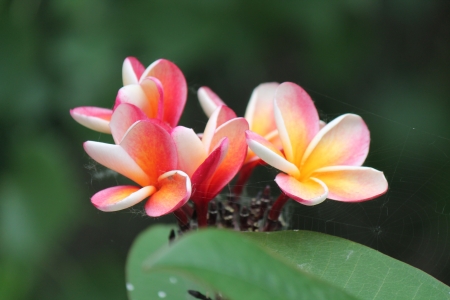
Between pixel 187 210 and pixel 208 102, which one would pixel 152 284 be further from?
pixel 208 102

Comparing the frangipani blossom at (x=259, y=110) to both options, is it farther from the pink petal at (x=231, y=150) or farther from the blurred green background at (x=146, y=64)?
the blurred green background at (x=146, y=64)

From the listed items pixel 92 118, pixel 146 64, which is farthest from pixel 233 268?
pixel 146 64

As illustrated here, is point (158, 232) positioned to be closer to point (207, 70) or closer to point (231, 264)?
point (207, 70)

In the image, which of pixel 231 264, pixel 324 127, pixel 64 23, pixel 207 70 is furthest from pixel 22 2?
pixel 231 264

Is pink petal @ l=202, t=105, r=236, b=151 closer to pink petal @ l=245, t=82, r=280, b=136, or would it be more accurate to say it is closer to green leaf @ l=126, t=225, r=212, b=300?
pink petal @ l=245, t=82, r=280, b=136

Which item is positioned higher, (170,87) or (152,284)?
(170,87)

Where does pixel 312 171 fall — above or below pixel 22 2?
below

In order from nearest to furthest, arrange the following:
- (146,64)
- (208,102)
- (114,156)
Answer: (114,156)
(208,102)
(146,64)
